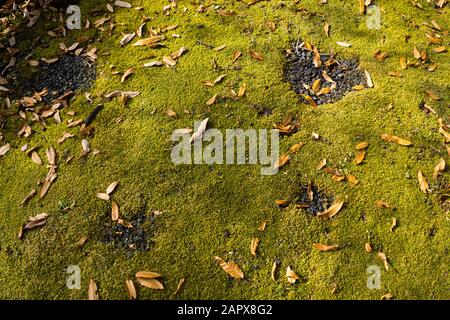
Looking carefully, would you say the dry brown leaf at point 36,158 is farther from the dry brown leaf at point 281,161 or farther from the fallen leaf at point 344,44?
the fallen leaf at point 344,44

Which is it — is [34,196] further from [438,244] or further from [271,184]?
[438,244]

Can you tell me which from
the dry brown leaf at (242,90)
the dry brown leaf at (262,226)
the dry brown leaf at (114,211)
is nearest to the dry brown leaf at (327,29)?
the dry brown leaf at (242,90)

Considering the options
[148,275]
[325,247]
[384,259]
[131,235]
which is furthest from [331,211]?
[131,235]

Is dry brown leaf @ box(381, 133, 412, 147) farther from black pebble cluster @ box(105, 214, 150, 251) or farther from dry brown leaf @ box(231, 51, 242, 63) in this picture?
black pebble cluster @ box(105, 214, 150, 251)

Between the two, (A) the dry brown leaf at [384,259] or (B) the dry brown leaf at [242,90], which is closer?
(A) the dry brown leaf at [384,259]

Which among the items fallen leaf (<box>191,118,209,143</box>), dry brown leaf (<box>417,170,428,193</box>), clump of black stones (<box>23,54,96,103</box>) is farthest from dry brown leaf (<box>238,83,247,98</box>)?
dry brown leaf (<box>417,170,428,193</box>)

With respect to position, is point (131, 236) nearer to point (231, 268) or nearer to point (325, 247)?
point (231, 268)
